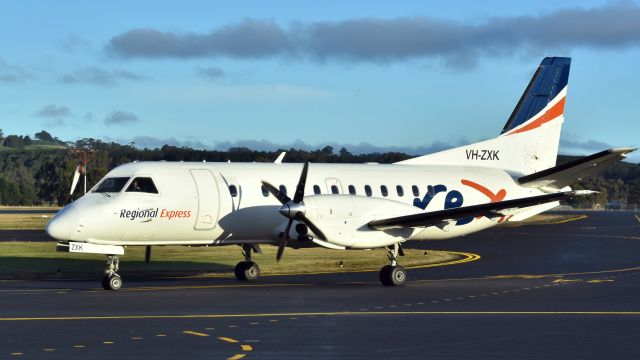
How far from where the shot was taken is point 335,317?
19.1m

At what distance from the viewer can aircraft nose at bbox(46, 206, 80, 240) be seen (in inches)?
964

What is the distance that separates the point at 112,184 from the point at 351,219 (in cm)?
656

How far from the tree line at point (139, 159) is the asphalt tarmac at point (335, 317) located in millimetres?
7951

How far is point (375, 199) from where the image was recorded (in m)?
27.5

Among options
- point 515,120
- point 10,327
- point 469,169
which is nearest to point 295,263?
point 469,169

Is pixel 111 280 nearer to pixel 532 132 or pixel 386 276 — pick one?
pixel 386 276

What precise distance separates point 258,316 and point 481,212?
387 inches

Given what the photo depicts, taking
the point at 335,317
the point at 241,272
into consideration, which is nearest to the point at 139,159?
the point at 241,272

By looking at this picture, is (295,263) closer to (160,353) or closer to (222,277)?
(222,277)

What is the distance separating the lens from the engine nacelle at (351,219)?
2597cm

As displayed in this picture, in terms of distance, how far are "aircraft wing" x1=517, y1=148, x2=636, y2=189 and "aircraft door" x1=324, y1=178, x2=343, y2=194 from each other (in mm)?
6837

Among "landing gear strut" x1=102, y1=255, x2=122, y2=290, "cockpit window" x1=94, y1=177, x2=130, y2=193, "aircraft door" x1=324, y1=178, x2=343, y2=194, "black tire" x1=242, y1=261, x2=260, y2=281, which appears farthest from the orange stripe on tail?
"landing gear strut" x1=102, y1=255, x2=122, y2=290

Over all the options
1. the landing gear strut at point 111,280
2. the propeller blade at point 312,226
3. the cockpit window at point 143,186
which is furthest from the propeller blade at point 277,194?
the landing gear strut at point 111,280

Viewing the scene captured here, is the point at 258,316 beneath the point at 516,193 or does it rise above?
beneath
